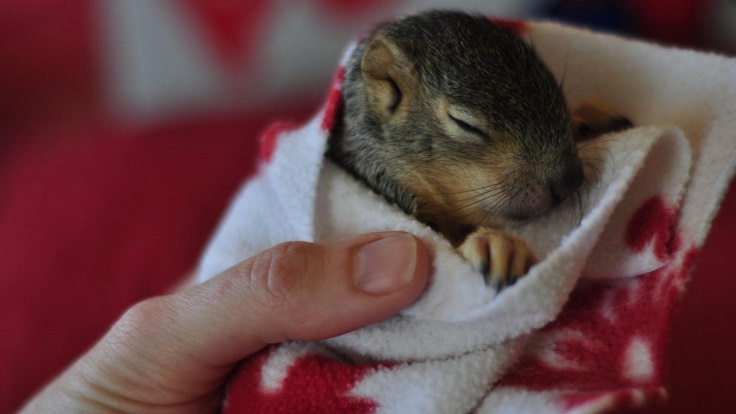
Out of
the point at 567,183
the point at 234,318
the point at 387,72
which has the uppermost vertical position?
the point at 387,72

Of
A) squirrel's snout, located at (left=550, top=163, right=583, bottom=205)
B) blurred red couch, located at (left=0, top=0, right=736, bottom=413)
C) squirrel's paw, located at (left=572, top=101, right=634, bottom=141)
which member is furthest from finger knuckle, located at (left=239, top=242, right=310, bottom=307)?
blurred red couch, located at (left=0, top=0, right=736, bottom=413)

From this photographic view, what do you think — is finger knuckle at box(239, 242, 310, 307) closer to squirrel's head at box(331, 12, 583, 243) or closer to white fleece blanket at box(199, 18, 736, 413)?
white fleece blanket at box(199, 18, 736, 413)

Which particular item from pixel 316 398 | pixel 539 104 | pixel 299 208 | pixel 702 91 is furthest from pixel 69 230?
pixel 702 91

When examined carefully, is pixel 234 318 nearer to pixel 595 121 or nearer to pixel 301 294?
pixel 301 294

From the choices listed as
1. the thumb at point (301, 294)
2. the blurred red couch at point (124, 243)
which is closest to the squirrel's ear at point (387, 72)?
the thumb at point (301, 294)

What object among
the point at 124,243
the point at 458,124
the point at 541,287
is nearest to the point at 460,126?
the point at 458,124

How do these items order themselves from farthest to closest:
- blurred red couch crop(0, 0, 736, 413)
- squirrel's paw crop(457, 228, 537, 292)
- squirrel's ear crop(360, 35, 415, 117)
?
1. blurred red couch crop(0, 0, 736, 413)
2. squirrel's ear crop(360, 35, 415, 117)
3. squirrel's paw crop(457, 228, 537, 292)

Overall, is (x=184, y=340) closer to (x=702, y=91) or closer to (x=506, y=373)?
(x=506, y=373)
